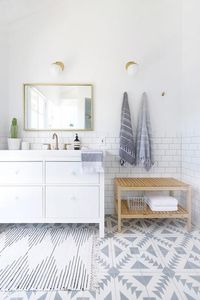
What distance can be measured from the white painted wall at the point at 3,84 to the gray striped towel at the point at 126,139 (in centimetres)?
149

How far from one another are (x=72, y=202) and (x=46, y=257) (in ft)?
1.79

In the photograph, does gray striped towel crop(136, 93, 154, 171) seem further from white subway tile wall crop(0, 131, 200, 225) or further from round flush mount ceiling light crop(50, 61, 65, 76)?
round flush mount ceiling light crop(50, 61, 65, 76)

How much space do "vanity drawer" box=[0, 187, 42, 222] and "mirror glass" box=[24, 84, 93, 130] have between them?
0.91 metres

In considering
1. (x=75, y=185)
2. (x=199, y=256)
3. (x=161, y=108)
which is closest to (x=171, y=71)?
(x=161, y=108)

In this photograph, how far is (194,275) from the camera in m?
1.51

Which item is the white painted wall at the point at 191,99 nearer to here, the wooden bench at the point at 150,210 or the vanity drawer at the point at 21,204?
the wooden bench at the point at 150,210

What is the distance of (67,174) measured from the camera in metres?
2.10

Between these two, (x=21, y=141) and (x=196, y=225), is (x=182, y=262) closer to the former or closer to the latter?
(x=196, y=225)

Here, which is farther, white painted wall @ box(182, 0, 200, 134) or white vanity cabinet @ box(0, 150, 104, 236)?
white painted wall @ box(182, 0, 200, 134)

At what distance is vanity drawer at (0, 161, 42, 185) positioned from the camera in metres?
2.10

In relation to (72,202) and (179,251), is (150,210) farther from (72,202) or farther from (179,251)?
(72,202)

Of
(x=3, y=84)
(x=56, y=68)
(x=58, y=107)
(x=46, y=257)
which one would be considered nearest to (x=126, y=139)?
(x=58, y=107)

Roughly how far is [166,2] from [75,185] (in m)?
2.57

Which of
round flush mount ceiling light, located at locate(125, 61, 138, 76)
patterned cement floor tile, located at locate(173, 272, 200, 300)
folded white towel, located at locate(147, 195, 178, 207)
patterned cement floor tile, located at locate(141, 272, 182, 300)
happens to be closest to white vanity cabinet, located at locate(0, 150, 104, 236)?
folded white towel, located at locate(147, 195, 178, 207)
